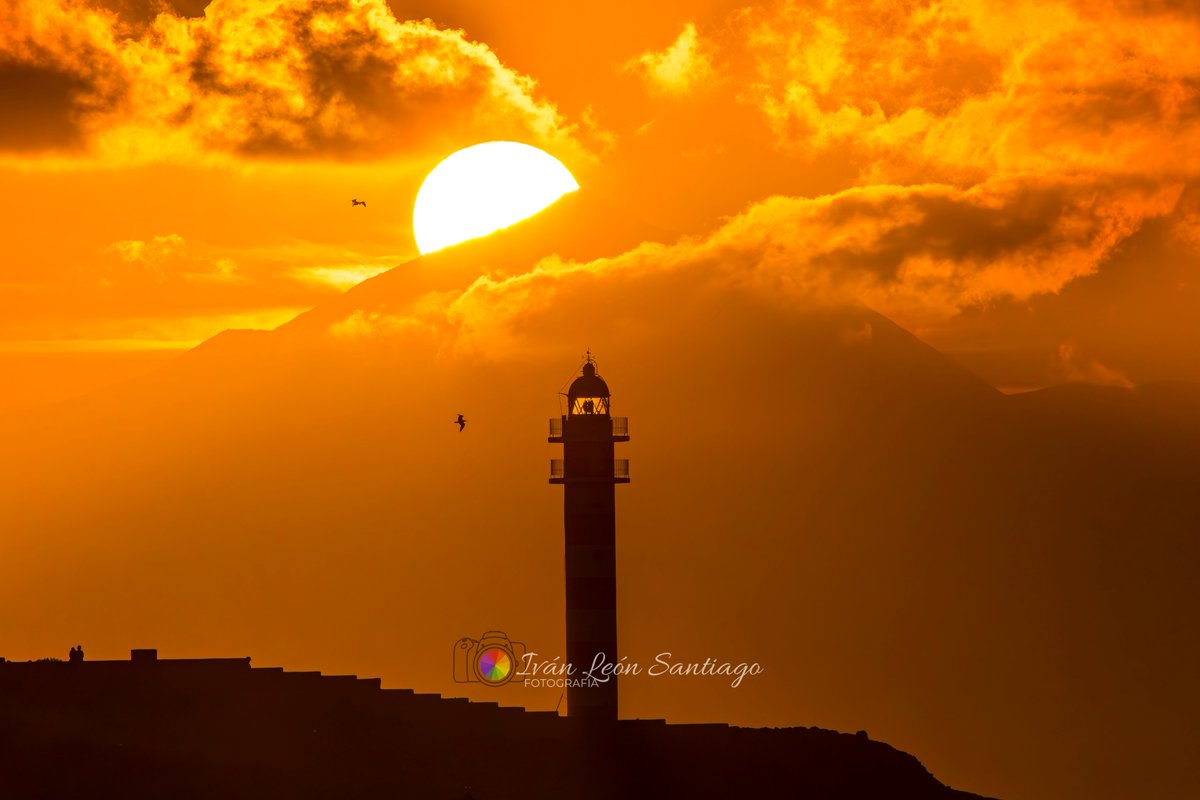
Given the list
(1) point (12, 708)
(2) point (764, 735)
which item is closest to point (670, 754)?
(2) point (764, 735)

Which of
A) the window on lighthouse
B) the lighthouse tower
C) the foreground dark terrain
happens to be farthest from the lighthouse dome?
the foreground dark terrain

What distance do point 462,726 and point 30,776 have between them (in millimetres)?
15686

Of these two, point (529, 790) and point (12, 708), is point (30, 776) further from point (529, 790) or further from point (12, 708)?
point (529, 790)

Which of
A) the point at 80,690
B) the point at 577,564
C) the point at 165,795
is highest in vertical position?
the point at 577,564

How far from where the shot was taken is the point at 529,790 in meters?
61.4

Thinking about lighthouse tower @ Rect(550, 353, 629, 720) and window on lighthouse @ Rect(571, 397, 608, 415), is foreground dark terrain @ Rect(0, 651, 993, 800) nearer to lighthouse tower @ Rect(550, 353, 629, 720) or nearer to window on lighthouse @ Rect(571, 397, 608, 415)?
lighthouse tower @ Rect(550, 353, 629, 720)

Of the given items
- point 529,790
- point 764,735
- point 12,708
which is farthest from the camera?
point 764,735

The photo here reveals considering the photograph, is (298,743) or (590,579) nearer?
(298,743)

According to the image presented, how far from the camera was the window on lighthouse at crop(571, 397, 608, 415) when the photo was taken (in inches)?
2645

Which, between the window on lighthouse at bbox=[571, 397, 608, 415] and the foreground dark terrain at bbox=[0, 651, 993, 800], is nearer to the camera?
the foreground dark terrain at bbox=[0, 651, 993, 800]

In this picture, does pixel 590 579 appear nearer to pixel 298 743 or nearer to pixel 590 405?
pixel 590 405

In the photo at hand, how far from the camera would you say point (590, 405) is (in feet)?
221

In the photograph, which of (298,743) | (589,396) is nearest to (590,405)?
(589,396)

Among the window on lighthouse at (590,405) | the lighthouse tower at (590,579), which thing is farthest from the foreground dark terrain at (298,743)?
the window on lighthouse at (590,405)
